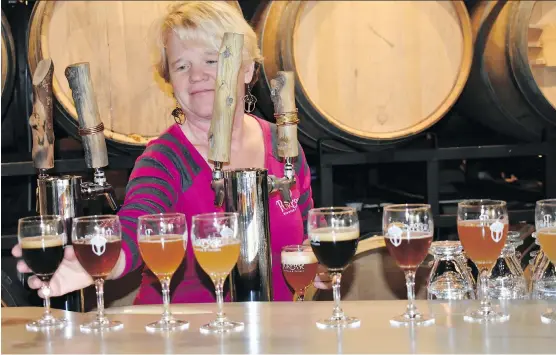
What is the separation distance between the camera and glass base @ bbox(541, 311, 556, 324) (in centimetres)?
118

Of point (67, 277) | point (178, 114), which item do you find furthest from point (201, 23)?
point (67, 277)

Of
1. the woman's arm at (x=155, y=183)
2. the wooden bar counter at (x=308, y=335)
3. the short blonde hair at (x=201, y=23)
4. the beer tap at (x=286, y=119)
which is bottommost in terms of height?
the wooden bar counter at (x=308, y=335)

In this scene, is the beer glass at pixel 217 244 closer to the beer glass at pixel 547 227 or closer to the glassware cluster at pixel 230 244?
the glassware cluster at pixel 230 244

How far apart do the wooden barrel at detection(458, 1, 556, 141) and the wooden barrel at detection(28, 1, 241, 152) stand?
1.15 metres

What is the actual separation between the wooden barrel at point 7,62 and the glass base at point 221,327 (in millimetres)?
1860

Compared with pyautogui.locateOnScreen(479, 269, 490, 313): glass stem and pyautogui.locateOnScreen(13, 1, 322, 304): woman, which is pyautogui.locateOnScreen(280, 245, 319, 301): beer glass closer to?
pyautogui.locateOnScreen(13, 1, 322, 304): woman

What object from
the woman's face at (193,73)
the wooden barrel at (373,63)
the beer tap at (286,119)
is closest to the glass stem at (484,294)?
the beer tap at (286,119)

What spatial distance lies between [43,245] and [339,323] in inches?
20.5

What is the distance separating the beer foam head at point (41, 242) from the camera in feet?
4.49

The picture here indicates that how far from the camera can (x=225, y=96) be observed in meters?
1.51

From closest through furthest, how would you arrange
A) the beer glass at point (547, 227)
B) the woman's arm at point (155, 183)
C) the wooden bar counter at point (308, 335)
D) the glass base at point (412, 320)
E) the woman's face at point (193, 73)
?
the wooden bar counter at point (308, 335), the glass base at point (412, 320), the beer glass at point (547, 227), the woman's arm at point (155, 183), the woman's face at point (193, 73)

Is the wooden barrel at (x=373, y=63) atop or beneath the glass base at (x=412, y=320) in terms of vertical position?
atop

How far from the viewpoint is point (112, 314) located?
1357mm

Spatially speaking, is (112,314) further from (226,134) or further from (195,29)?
(195,29)
